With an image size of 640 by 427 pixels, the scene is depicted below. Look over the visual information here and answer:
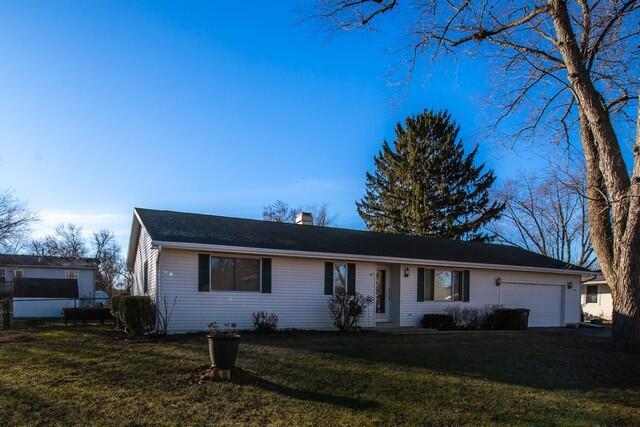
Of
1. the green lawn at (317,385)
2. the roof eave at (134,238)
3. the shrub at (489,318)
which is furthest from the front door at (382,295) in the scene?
the roof eave at (134,238)

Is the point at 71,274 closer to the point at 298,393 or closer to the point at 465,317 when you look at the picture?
the point at 465,317

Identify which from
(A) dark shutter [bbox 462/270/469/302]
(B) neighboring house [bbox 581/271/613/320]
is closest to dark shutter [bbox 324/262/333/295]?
(A) dark shutter [bbox 462/270/469/302]

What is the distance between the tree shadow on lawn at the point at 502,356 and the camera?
8.00 metres

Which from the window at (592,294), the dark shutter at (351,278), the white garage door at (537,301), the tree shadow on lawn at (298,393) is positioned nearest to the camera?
the tree shadow on lawn at (298,393)

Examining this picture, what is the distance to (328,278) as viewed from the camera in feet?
46.8

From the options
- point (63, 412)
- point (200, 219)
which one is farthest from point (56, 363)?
point (200, 219)

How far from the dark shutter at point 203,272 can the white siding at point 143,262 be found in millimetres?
1141

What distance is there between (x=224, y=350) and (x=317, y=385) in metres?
1.49

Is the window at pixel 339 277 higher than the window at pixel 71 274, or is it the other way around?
the window at pixel 339 277

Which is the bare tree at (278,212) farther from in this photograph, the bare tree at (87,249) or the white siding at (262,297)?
the white siding at (262,297)

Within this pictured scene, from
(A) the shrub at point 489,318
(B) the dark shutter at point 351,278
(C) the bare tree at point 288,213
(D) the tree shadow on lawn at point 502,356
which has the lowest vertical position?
(A) the shrub at point 489,318

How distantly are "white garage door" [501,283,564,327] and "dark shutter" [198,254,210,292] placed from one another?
11.3 metres

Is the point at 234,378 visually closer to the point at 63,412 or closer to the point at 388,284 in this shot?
the point at 63,412

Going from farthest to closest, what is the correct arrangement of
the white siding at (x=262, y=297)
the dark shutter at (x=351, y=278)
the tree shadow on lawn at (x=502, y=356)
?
the dark shutter at (x=351, y=278), the white siding at (x=262, y=297), the tree shadow on lawn at (x=502, y=356)
